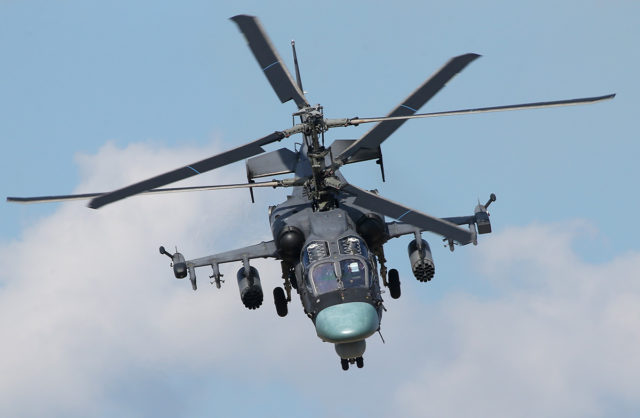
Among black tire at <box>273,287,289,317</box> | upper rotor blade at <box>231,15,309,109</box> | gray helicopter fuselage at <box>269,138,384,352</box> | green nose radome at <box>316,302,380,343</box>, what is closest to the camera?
green nose radome at <box>316,302,380,343</box>

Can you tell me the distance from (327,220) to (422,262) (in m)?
4.46

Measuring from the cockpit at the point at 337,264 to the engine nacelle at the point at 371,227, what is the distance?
5.62 ft

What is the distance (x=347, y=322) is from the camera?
5362 cm

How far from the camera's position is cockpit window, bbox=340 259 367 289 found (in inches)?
2168

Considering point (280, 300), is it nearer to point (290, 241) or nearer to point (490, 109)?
point (290, 241)

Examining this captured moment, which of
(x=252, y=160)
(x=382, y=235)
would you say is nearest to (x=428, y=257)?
(x=382, y=235)

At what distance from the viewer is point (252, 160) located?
62812 millimetres

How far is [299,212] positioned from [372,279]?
18.4ft

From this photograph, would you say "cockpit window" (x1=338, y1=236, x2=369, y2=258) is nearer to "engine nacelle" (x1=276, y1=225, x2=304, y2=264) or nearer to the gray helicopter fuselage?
the gray helicopter fuselage

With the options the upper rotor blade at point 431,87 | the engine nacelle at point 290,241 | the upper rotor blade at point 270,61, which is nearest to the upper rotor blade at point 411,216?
the upper rotor blade at point 431,87

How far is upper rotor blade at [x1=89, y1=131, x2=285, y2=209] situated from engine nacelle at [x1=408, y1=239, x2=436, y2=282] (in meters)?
8.15

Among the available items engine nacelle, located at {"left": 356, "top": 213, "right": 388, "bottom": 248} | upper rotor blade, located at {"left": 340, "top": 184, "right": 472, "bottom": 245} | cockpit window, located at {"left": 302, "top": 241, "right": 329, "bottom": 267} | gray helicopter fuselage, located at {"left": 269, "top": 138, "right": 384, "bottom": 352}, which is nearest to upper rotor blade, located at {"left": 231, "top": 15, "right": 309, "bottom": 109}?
gray helicopter fuselage, located at {"left": 269, "top": 138, "right": 384, "bottom": 352}

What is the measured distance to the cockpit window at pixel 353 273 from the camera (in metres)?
55.1

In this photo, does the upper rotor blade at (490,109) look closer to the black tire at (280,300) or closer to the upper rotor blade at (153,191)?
the upper rotor blade at (153,191)
